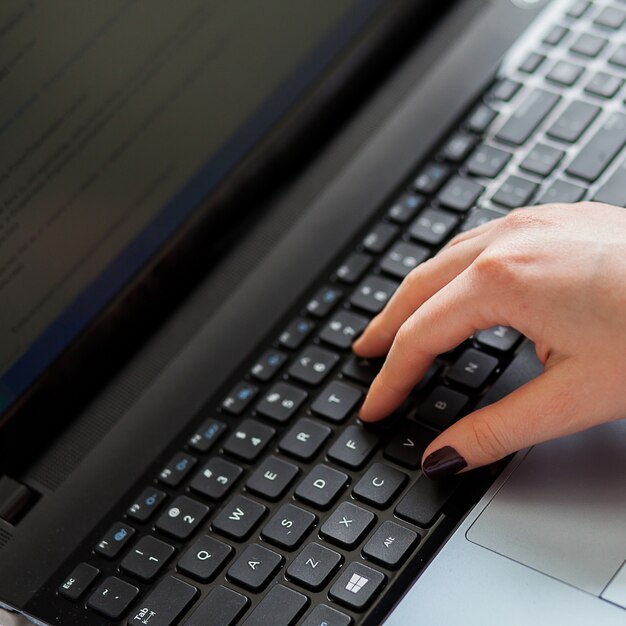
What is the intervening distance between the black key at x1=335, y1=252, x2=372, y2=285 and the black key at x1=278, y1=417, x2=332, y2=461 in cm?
13

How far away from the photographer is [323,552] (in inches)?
23.9

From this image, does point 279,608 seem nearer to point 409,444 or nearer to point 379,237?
point 409,444

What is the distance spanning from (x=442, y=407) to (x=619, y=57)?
36 centimetres

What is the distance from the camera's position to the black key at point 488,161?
0.80 metres

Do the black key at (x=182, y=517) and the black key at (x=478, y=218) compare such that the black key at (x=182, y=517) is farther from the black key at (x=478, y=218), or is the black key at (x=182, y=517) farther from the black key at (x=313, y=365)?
the black key at (x=478, y=218)

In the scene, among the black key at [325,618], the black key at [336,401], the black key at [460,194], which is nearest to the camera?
the black key at [325,618]

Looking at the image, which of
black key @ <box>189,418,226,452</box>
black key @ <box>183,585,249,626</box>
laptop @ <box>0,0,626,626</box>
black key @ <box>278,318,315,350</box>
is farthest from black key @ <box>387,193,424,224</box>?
black key @ <box>183,585,249,626</box>

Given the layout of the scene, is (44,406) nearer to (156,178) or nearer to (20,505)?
(20,505)

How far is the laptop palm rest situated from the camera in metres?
0.58

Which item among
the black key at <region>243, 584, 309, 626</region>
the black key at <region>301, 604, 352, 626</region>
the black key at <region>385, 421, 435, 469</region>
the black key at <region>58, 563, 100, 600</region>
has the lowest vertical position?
the black key at <region>385, 421, 435, 469</region>

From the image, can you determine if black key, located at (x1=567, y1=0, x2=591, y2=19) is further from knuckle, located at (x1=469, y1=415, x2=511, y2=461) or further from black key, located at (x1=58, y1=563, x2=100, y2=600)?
black key, located at (x1=58, y1=563, x2=100, y2=600)

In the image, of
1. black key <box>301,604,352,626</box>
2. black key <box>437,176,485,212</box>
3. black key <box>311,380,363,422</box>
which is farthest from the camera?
black key <box>437,176,485,212</box>

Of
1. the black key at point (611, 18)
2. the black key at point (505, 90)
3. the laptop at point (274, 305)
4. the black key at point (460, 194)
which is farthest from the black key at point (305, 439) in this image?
the black key at point (611, 18)

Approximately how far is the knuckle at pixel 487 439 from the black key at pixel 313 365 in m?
0.13
